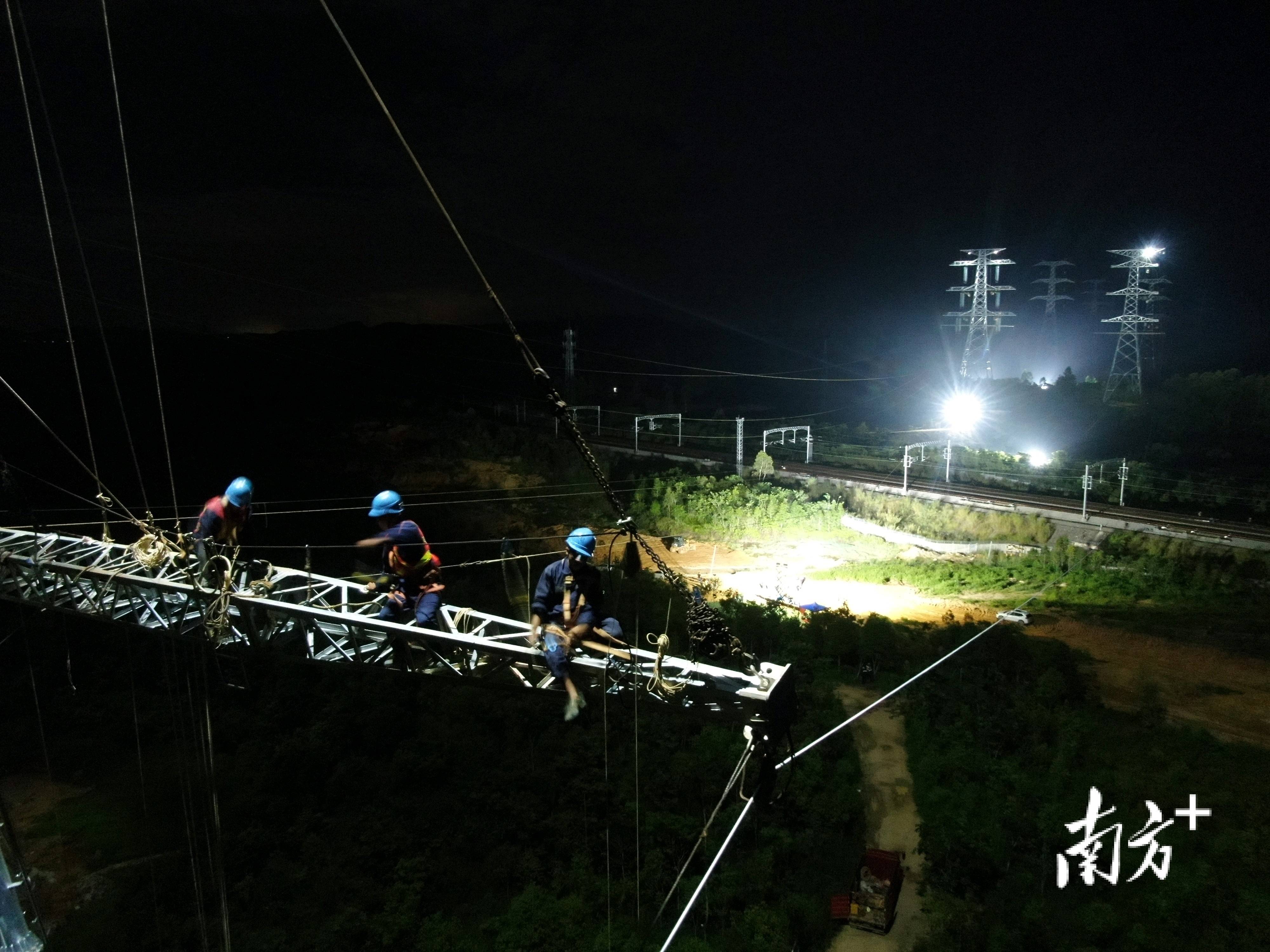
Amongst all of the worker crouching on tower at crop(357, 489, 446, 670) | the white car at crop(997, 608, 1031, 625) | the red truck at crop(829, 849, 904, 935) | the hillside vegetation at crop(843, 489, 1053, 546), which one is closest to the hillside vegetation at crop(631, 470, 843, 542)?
the hillside vegetation at crop(843, 489, 1053, 546)

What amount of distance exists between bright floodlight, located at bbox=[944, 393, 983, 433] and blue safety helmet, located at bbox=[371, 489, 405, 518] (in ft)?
79.0

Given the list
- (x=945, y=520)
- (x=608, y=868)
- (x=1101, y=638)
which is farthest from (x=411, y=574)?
(x=945, y=520)

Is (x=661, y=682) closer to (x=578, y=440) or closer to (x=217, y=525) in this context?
(x=578, y=440)

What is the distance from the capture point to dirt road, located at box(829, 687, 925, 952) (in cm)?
799

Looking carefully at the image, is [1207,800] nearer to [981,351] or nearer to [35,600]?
[35,600]

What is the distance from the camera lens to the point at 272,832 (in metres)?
10.1

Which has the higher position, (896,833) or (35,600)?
(35,600)

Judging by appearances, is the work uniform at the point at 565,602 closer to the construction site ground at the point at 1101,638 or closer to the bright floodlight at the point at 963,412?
the construction site ground at the point at 1101,638

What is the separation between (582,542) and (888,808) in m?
7.98

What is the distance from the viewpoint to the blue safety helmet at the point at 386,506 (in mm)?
5223

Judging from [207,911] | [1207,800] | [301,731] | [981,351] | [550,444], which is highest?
[981,351]

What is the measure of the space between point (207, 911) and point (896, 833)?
893 centimetres

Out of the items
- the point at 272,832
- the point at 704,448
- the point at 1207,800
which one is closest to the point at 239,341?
the point at 704,448

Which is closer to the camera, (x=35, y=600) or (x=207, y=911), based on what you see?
(x=35, y=600)
